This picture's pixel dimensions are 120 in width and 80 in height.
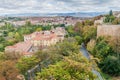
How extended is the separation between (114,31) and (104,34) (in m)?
1.30

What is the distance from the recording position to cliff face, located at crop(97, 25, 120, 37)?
29.1 meters

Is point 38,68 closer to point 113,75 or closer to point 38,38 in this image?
point 113,75

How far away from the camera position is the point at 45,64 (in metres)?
20.2

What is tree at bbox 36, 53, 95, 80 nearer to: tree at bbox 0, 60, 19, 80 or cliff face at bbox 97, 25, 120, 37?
tree at bbox 0, 60, 19, 80

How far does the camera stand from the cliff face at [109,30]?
95.5 feet

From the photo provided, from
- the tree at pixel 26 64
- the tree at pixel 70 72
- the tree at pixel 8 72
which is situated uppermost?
the tree at pixel 70 72

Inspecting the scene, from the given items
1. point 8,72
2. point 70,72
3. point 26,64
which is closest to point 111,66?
point 26,64

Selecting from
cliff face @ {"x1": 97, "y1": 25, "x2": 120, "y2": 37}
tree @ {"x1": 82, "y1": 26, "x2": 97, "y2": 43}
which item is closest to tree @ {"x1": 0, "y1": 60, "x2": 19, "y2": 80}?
cliff face @ {"x1": 97, "y1": 25, "x2": 120, "y2": 37}

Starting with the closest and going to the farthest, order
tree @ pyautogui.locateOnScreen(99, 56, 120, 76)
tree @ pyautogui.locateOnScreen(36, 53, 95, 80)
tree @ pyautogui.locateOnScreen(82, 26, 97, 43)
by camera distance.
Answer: tree @ pyautogui.locateOnScreen(36, 53, 95, 80), tree @ pyautogui.locateOnScreen(99, 56, 120, 76), tree @ pyautogui.locateOnScreen(82, 26, 97, 43)

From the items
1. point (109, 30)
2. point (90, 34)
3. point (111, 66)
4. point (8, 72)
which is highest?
point (109, 30)

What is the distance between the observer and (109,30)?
30000 millimetres

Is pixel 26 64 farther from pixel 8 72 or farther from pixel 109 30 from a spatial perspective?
pixel 109 30

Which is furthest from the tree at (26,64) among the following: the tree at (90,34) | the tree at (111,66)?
the tree at (90,34)

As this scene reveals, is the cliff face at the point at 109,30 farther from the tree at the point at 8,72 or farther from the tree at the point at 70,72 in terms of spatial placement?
the tree at the point at 70,72
